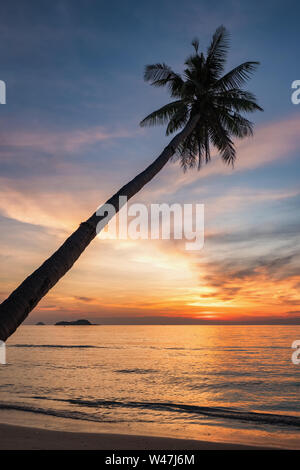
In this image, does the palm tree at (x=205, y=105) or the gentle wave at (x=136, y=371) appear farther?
the gentle wave at (x=136, y=371)

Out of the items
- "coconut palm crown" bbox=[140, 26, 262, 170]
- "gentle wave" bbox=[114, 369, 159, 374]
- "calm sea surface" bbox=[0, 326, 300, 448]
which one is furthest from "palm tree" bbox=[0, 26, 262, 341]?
"gentle wave" bbox=[114, 369, 159, 374]

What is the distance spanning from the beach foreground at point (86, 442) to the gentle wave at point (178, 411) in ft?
12.3

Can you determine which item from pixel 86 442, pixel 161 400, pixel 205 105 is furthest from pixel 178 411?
pixel 205 105

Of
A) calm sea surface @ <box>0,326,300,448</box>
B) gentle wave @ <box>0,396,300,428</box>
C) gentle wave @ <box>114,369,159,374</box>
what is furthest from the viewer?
gentle wave @ <box>114,369,159,374</box>

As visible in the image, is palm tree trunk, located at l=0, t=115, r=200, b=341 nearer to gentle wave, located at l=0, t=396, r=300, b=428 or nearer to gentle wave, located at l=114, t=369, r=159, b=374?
gentle wave, located at l=0, t=396, r=300, b=428

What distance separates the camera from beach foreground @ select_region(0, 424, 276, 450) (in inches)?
376

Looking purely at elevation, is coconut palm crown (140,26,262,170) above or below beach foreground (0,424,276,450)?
above

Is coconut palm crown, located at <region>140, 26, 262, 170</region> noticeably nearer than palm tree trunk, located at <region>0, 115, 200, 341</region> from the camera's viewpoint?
No

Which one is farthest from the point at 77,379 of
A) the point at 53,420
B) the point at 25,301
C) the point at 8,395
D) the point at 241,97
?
the point at 25,301

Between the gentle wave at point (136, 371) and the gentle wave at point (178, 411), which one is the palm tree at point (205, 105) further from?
the gentle wave at point (136, 371)

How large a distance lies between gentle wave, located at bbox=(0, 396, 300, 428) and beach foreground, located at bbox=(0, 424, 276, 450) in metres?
3.76

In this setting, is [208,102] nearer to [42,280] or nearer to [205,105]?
[205,105]

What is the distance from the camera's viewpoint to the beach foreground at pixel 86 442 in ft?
31.3

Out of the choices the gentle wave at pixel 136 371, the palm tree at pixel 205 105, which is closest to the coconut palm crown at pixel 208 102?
the palm tree at pixel 205 105
